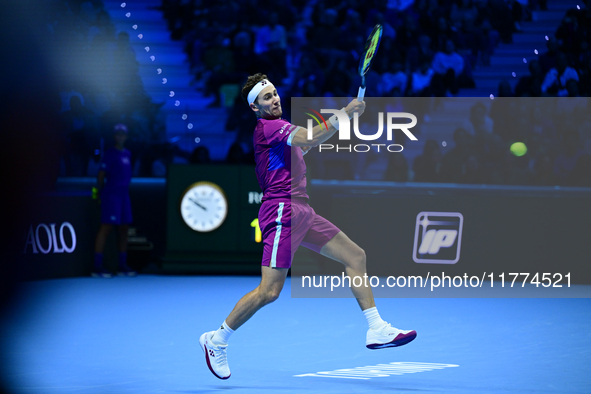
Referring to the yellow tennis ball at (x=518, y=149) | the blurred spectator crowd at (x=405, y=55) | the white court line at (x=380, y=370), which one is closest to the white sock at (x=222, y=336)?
the white court line at (x=380, y=370)

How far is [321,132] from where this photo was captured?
413 centimetres

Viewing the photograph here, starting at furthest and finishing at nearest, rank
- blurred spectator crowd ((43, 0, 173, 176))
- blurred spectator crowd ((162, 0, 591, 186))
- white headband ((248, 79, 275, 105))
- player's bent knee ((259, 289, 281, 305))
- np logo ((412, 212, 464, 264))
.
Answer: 1. blurred spectator crowd ((43, 0, 173, 176))
2. blurred spectator crowd ((162, 0, 591, 186))
3. np logo ((412, 212, 464, 264))
4. white headband ((248, 79, 275, 105))
5. player's bent knee ((259, 289, 281, 305))

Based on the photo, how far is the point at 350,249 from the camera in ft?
15.0

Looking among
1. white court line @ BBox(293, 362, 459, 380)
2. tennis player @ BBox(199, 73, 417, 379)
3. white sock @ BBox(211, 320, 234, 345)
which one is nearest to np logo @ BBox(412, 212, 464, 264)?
white court line @ BBox(293, 362, 459, 380)

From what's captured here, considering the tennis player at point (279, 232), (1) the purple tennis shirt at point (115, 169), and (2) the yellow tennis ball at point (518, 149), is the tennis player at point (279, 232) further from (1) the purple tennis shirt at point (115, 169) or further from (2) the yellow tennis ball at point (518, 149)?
(2) the yellow tennis ball at point (518, 149)

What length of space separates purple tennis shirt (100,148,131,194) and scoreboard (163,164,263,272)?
717 millimetres

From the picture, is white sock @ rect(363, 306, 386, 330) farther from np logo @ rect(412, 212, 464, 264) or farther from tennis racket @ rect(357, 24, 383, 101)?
np logo @ rect(412, 212, 464, 264)

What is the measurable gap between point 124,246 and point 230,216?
4.71 feet

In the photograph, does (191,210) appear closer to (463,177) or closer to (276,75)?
(463,177)

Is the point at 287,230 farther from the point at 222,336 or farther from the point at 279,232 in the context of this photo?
the point at 222,336

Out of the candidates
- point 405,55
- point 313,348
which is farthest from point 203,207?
point 405,55

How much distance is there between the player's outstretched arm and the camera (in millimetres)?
4062

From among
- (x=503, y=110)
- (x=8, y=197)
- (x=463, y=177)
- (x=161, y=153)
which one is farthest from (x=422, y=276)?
(x=8, y=197)

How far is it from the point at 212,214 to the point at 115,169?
1.41 m
